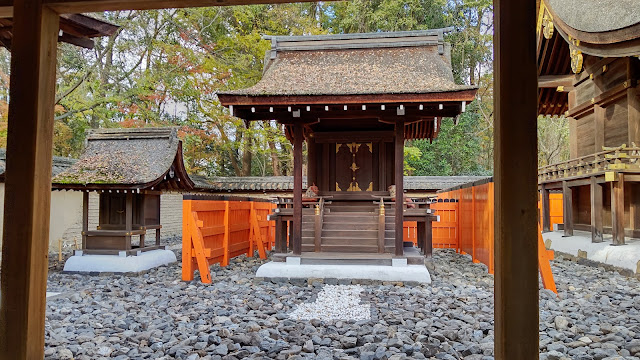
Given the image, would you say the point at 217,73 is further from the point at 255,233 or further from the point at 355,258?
the point at 355,258

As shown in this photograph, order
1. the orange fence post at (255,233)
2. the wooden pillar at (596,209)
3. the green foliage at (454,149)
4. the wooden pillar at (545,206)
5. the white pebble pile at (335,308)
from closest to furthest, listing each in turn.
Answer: the white pebble pile at (335,308), the wooden pillar at (596,209), the orange fence post at (255,233), the wooden pillar at (545,206), the green foliage at (454,149)

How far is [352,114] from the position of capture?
8.71 m

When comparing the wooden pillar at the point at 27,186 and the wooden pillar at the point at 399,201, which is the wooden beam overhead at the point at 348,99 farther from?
the wooden pillar at the point at 27,186

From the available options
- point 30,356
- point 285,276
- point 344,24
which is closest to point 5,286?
point 30,356

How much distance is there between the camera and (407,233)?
1221 centimetres

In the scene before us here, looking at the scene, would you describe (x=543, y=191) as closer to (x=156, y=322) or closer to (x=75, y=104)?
(x=156, y=322)

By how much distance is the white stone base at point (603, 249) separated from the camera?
8.60m

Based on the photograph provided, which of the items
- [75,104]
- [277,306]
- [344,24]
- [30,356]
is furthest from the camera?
[344,24]

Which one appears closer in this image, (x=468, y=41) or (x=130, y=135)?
(x=130, y=135)

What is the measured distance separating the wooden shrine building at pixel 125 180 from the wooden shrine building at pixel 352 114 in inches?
105

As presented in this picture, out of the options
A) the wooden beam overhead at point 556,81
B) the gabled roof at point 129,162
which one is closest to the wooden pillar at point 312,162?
the gabled roof at point 129,162

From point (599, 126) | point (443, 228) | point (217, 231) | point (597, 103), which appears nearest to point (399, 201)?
point (217, 231)

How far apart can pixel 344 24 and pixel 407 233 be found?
15507mm

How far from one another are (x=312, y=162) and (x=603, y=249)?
22.7 feet
